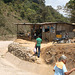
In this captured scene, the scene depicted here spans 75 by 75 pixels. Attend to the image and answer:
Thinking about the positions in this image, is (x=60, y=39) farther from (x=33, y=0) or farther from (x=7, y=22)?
(x=33, y=0)

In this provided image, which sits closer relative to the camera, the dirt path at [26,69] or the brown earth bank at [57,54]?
the dirt path at [26,69]

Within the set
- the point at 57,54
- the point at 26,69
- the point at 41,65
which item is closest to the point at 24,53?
the point at 26,69

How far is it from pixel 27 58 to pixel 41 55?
1.23 m

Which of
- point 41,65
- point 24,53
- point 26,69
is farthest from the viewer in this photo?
point 24,53

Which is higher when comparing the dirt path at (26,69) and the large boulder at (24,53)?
the large boulder at (24,53)

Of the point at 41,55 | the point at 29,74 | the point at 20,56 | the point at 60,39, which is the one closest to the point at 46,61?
the point at 41,55

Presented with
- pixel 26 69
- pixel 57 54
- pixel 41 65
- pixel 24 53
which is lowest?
pixel 26 69

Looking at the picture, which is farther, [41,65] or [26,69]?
[26,69]

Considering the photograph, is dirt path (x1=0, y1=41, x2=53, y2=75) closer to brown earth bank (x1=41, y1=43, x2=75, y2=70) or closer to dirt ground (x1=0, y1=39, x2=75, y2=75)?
dirt ground (x1=0, y1=39, x2=75, y2=75)

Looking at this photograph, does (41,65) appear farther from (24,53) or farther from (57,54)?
(24,53)

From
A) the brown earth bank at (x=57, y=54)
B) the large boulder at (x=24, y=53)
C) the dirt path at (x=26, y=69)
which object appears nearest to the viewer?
the dirt path at (x=26, y=69)

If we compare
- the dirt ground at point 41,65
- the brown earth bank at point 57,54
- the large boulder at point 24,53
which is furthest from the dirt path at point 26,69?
the brown earth bank at point 57,54

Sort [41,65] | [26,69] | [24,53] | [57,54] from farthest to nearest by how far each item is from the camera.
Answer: [24,53], [57,54], [26,69], [41,65]

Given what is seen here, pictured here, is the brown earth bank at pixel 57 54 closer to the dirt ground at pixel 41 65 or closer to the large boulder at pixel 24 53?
the dirt ground at pixel 41 65
